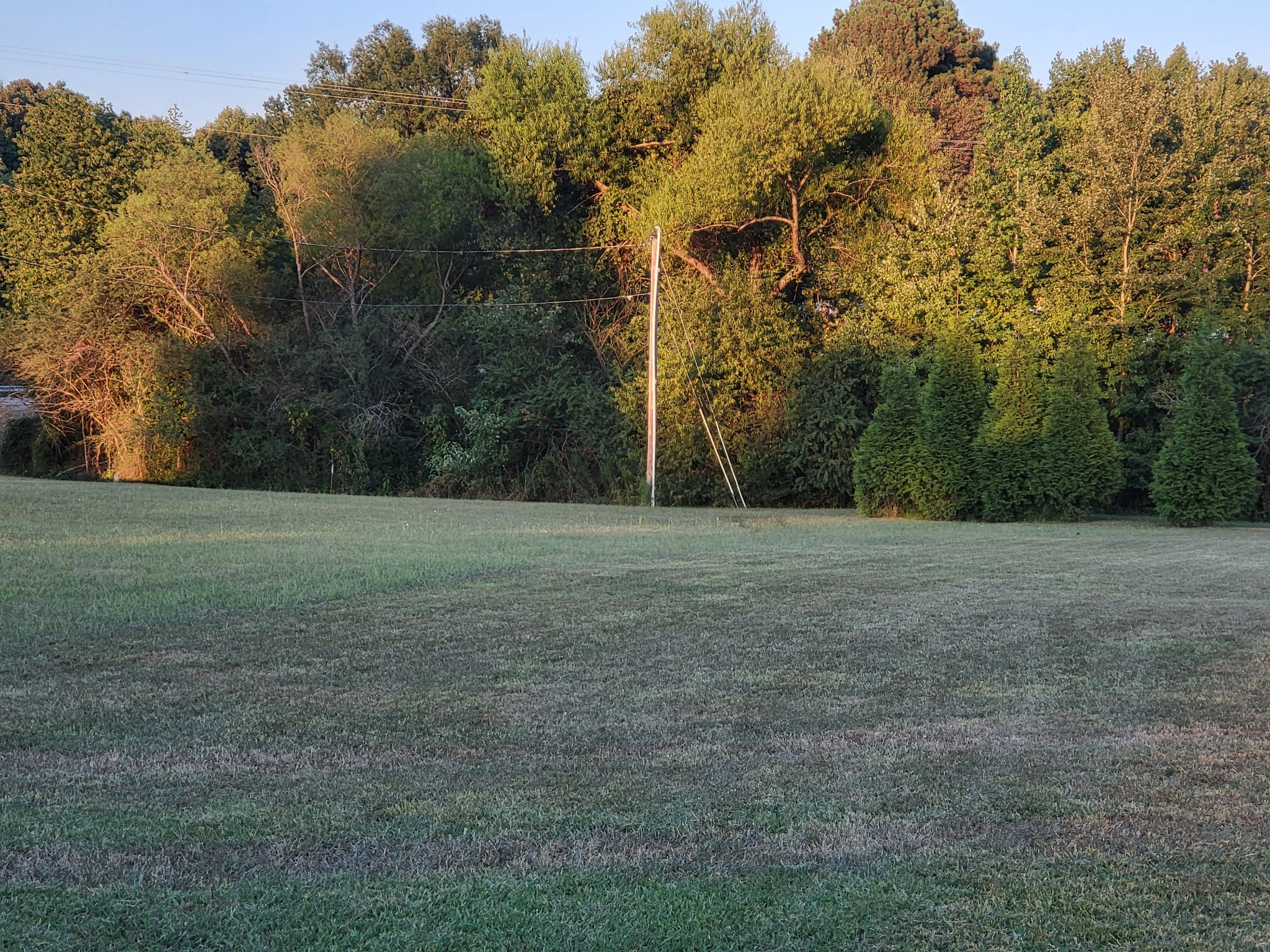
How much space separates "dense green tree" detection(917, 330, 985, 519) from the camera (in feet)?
71.4

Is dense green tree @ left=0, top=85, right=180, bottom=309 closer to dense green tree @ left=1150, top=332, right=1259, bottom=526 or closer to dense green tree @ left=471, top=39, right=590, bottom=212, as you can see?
dense green tree @ left=471, top=39, right=590, bottom=212

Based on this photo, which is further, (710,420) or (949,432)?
(710,420)

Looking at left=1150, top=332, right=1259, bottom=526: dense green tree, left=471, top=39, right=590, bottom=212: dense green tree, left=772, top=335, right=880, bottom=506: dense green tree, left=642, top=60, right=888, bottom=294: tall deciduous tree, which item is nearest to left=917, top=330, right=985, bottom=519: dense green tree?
left=772, top=335, right=880, bottom=506: dense green tree

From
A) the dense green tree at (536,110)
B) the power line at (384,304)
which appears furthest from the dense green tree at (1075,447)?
the dense green tree at (536,110)

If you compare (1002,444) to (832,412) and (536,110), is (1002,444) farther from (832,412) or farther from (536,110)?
(536,110)

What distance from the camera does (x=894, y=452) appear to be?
22.3 meters

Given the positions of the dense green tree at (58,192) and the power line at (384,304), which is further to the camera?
the dense green tree at (58,192)

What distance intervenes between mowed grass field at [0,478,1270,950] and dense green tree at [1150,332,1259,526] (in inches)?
436

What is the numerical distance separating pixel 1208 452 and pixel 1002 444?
3.45 meters

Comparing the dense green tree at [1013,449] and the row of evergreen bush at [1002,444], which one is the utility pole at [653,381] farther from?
the dense green tree at [1013,449]

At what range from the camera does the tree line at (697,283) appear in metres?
22.5

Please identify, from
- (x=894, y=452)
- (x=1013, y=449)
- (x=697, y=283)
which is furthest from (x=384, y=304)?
(x=1013, y=449)

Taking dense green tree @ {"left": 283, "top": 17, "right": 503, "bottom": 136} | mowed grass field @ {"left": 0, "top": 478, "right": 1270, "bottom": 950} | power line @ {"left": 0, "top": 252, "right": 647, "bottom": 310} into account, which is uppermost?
dense green tree @ {"left": 283, "top": 17, "right": 503, "bottom": 136}

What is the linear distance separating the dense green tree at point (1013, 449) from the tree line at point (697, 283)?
0.06 m
